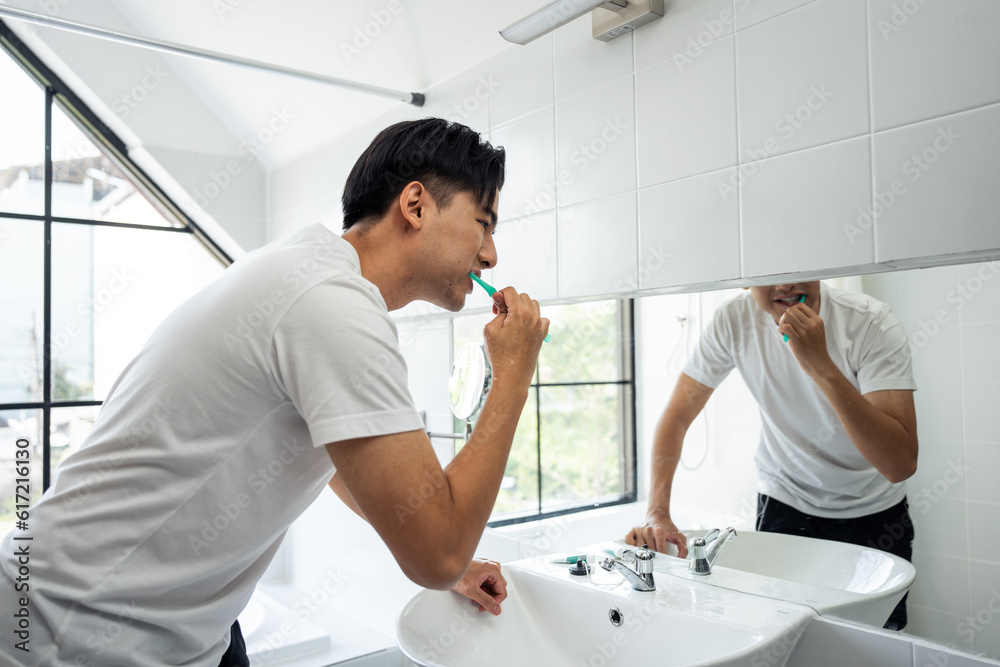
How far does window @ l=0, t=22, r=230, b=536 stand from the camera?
250cm

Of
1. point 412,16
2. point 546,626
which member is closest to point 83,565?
point 546,626

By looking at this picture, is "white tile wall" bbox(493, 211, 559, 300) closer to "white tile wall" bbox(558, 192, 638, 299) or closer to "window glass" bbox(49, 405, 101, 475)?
"white tile wall" bbox(558, 192, 638, 299)

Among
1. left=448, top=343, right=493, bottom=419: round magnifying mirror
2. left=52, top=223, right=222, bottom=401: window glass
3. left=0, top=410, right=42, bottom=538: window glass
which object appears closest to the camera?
left=448, top=343, right=493, bottom=419: round magnifying mirror

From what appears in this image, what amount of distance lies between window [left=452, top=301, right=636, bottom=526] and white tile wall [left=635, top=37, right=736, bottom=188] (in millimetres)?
303

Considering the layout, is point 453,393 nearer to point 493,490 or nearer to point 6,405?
point 493,490

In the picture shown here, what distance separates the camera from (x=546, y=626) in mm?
1227

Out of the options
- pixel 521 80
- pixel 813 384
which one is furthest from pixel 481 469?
pixel 521 80

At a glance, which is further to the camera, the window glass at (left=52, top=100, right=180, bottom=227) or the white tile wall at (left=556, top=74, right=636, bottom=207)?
the window glass at (left=52, top=100, right=180, bottom=227)

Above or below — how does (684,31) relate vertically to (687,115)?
above

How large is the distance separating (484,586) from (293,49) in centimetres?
165

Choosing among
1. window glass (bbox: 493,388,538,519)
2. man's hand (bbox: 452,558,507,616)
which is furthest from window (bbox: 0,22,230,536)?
man's hand (bbox: 452,558,507,616)

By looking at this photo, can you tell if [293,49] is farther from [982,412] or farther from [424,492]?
[982,412]

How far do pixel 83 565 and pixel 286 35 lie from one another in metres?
1.74

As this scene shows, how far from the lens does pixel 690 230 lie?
1.19 metres
